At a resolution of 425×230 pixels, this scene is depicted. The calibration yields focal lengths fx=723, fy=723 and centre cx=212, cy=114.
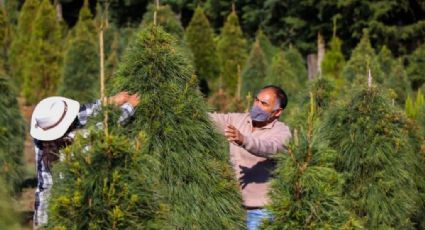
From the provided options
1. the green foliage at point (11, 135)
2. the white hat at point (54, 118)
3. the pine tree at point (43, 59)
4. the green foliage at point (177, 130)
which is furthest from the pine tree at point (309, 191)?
the pine tree at point (43, 59)

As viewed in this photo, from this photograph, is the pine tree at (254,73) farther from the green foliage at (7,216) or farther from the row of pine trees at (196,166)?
the green foliage at (7,216)

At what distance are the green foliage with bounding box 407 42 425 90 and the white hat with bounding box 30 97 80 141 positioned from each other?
15653 mm

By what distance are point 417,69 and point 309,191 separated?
1587cm

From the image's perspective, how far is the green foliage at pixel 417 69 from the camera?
18391 mm

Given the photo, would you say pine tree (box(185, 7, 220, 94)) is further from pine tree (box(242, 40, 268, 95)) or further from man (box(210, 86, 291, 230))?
man (box(210, 86, 291, 230))

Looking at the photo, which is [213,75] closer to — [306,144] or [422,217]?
[422,217]

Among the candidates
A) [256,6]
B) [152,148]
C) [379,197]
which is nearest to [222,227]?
[152,148]

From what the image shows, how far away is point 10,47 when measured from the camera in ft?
66.6

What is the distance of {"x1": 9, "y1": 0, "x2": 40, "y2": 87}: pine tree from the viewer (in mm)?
19125

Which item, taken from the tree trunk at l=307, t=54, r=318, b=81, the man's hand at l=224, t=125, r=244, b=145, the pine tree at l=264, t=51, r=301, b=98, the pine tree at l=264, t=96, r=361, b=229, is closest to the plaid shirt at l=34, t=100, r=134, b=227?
the man's hand at l=224, t=125, r=244, b=145

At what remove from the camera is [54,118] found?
361cm

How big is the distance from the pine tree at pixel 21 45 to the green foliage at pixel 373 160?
14.8 metres

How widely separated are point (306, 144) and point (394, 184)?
5.70 feet

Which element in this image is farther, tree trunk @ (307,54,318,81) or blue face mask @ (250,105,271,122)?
tree trunk @ (307,54,318,81)
